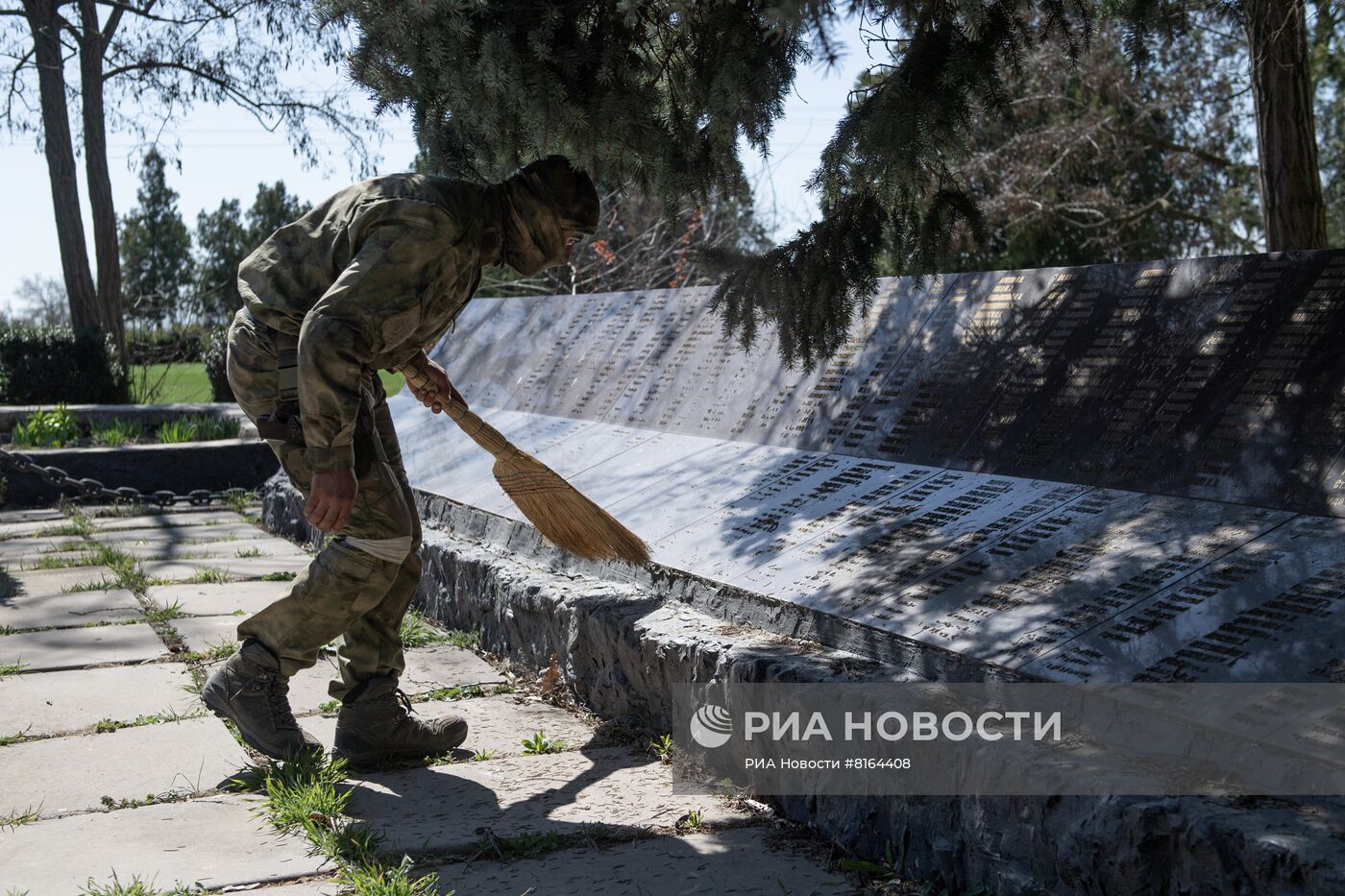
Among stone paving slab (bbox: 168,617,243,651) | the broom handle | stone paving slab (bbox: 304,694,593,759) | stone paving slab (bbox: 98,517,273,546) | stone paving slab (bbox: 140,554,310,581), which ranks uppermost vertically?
the broom handle

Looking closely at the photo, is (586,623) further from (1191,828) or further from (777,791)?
(1191,828)

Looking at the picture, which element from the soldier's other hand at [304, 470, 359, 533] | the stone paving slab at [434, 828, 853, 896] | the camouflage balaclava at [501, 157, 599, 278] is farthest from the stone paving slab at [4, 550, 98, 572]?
the stone paving slab at [434, 828, 853, 896]

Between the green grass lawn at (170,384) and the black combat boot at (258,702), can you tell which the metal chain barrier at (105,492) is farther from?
the black combat boot at (258,702)

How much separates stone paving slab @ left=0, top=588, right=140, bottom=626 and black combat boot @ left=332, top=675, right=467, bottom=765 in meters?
2.29

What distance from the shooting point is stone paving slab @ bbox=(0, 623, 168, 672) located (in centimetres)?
471

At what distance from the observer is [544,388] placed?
6773 mm

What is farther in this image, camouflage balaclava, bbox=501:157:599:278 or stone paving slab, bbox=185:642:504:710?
stone paving slab, bbox=185:642:504:710

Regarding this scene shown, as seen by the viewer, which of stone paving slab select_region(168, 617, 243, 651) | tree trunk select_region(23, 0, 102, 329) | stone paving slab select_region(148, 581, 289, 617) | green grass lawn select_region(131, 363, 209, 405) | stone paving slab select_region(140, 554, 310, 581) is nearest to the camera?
stone paving slab select_region(168, 617, 243, 651)

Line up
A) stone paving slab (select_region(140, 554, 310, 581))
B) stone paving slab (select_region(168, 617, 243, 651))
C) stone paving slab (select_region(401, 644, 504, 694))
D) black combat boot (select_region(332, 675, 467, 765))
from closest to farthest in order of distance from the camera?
black combat boot (select_region(332, 675, 467, 765)) → stone paving slab (select_region(401, 644, 504, 694)) → stone paving slab (select_region(168, 617, 243, 651)) → stone paving slab (select_region(140, 554, 310, 581))

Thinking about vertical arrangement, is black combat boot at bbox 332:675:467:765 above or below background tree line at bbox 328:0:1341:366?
below

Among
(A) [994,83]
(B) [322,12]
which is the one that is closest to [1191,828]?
(A) [994,83]

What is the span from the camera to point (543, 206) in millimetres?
3512

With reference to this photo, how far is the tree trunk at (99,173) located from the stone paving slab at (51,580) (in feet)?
38.1

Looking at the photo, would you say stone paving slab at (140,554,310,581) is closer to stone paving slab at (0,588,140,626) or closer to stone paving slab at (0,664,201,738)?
stone paving slab at (0,588,140,626)
